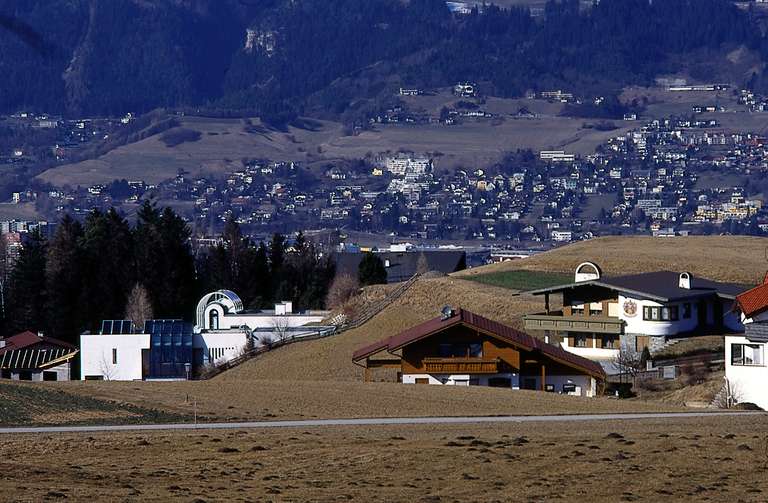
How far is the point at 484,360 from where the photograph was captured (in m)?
42.3

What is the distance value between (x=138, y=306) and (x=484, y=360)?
2689 cm

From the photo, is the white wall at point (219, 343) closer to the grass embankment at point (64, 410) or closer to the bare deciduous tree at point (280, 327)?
the bare deciduous tree at point (280, 327)

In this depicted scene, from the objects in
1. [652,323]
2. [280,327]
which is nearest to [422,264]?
[280,327]

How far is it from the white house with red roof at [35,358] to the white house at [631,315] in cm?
1371

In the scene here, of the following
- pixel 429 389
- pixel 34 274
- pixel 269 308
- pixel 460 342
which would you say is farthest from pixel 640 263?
pixel 429 389

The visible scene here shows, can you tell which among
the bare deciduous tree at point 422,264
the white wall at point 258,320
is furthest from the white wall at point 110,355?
the bare deciduous tree at point 422,264

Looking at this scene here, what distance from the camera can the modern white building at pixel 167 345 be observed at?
56844 mm

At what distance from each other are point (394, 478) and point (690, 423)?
7.07 meters

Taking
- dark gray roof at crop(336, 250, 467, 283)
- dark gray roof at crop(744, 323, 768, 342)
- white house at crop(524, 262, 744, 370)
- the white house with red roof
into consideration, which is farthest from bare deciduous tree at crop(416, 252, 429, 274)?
dark gray roof at crop(744, 323, 768, 342)

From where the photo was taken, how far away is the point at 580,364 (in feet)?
137

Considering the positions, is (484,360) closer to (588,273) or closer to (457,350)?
(457,350)

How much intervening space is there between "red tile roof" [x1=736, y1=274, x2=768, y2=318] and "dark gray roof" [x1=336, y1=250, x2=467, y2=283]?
47.1 m

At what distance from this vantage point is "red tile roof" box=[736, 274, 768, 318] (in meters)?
37.1

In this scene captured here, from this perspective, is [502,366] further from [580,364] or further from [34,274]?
[34,274]
